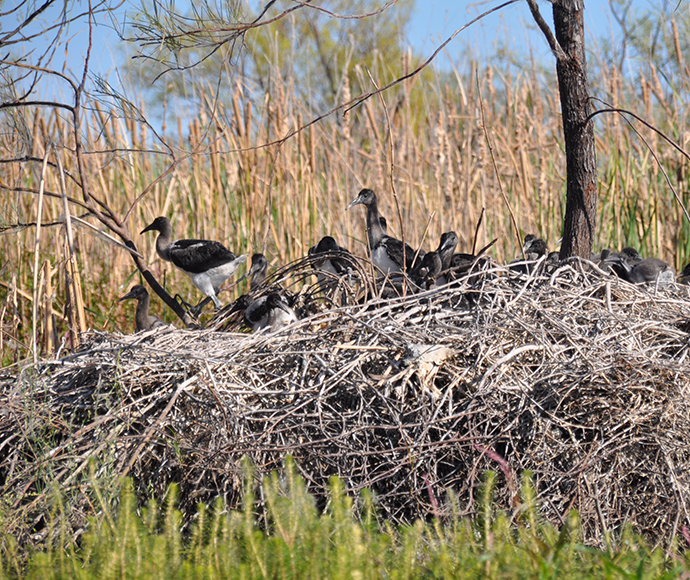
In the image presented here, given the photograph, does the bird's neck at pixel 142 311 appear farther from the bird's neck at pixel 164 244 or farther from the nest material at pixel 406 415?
the nest material at pixel 406 415

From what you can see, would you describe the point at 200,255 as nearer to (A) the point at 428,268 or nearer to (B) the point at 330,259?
(B) the point at 330,259

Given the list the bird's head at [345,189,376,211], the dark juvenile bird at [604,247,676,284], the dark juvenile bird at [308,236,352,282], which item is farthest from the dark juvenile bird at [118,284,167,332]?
the dark juvenile bird at [604,247,676,284]

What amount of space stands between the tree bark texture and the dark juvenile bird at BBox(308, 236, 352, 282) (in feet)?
4.22

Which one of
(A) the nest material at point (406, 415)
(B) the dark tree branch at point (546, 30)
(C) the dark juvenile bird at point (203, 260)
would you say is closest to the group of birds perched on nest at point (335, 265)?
(C) the dark juvenile bird at point (203, 260)

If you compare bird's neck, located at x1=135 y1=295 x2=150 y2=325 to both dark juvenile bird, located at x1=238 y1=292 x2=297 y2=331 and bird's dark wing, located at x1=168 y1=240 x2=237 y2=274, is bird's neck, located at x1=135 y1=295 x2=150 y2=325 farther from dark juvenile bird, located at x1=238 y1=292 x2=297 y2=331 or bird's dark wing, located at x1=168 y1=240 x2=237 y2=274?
dark juvenile bird, located at x1=238 y1=292 x2=297 y2=331

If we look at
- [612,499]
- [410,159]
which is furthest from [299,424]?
[410,159]

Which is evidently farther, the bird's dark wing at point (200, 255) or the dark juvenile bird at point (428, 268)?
the bird's dark wing at point (200, 255)

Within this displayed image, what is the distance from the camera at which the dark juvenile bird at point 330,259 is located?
13.6 ft

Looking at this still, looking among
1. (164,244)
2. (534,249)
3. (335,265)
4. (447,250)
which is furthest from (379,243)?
(164,244)

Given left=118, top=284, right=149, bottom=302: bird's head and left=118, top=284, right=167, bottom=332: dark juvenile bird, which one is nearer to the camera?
left=118, top=284, right=167, bottom=332: dark juvenile bird

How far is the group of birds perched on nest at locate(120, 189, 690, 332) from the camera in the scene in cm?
419

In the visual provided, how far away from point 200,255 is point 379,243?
4.84 ft

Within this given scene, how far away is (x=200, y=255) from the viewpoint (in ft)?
17.4

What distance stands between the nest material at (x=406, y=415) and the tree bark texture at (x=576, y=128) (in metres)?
0.92
